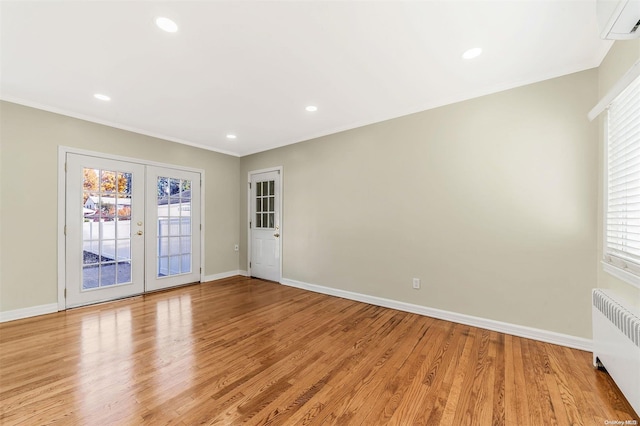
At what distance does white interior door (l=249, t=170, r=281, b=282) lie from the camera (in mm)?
4680

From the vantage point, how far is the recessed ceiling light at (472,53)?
2048 mm

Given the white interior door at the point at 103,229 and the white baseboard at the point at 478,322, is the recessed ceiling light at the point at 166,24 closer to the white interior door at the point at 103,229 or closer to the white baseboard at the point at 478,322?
the white interior door at the point at 103,229

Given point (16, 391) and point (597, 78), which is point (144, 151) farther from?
point (597, 78)

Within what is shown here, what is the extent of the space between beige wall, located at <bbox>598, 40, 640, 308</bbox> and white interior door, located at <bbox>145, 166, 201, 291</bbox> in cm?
525

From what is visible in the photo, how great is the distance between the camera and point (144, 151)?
3.98 m

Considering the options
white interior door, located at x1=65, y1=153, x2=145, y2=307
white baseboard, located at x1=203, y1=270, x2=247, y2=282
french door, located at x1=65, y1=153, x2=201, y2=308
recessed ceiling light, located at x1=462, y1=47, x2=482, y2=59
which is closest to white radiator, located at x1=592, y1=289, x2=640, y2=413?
recessed ceiling light, located at x1=462, y1=47, x2=482, y2=59

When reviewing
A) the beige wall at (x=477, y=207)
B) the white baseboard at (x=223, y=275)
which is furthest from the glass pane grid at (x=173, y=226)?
the beige wall at (x=477, y=207)

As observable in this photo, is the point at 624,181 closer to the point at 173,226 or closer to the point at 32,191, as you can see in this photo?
the point at 173,226

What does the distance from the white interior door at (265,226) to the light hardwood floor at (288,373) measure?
1.76m

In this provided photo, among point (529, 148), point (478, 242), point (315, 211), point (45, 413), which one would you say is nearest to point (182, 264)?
point (315, 211)

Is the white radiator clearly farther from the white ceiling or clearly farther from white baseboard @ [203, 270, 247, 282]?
white baseboard @ [203, 270, 247, 282]

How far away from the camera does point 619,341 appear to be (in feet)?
5.14

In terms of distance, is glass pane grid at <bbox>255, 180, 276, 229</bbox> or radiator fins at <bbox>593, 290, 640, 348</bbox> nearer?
radiator fins at <bbox>593, 290, 640, 348</bbox>

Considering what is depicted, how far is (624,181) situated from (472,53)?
1.46m
